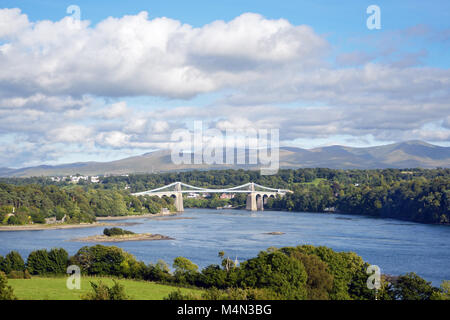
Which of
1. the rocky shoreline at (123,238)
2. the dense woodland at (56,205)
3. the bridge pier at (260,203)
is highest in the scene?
the dense woodland at (56,205)

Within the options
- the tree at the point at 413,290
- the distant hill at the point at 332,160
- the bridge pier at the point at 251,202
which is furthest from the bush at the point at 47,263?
the distant hill at the point at 332,160

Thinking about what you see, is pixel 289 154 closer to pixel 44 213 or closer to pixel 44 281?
pixel 44 213

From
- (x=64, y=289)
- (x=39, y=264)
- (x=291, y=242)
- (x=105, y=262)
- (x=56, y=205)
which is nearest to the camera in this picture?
(x=64, y=289)

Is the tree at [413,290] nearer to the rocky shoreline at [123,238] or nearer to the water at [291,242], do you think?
the water at [291,242]

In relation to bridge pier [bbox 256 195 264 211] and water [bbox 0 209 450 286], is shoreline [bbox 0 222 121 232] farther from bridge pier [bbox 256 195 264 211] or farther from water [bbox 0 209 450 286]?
bridge pier [bbox 256 195 264 211]

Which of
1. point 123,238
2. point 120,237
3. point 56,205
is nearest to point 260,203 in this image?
point 56,205

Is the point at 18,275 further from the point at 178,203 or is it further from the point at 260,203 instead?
the point at 260,203
